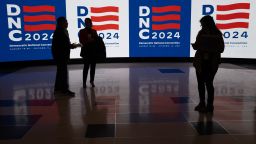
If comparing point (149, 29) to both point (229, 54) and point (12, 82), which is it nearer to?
point (229, 54)

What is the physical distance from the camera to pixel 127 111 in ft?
18.9

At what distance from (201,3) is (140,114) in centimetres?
779

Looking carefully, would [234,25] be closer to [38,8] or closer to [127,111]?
[38,8]

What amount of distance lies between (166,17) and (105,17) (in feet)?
7.52

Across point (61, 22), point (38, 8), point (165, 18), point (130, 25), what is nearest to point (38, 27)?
point (38, 8)

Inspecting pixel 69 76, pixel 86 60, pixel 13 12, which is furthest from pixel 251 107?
pixel 13 12

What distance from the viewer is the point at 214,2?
12117 millimetres

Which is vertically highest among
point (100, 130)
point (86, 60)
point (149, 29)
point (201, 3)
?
point (201, 3)

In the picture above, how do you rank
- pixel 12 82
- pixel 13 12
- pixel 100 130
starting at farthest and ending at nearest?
pixel 13 12
pixel 12 82
pixel 100 130

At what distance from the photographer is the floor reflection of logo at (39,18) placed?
38.0 ft

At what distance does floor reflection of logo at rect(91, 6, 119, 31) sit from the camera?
484 inches

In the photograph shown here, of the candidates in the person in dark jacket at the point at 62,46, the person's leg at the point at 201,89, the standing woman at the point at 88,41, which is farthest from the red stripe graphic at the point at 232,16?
the person's leg at the point at 201,89

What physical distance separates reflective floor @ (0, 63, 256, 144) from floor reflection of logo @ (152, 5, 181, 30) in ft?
11.5

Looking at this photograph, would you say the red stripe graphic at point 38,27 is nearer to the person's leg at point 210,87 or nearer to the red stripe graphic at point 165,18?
the red stripe graphic at point 165,18
